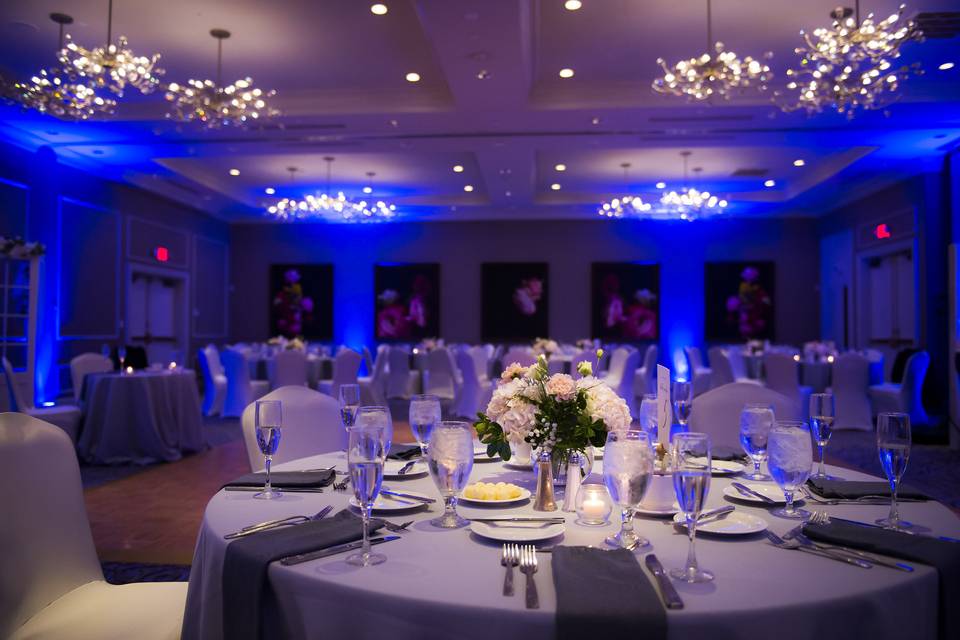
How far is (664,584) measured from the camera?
1037 millimetres

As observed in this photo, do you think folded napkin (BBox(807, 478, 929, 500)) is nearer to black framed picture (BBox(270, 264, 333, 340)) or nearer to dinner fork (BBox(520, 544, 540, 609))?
dinner fork (BBox(520, 544, 540, 609))

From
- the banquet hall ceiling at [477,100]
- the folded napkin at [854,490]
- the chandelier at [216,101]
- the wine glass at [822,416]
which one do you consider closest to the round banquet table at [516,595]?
the folded napkin at [854,490]

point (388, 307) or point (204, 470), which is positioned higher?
→ point (388, 307)

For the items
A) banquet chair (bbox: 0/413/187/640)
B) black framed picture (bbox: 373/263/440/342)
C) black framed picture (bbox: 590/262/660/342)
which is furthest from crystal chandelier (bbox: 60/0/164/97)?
black framed picture (bbox: 590/262/660/342)

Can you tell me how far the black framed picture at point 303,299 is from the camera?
1380 centimetres

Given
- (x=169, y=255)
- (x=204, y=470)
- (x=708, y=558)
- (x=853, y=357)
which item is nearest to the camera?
(x=708, y=558)

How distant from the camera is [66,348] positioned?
909 centimetres

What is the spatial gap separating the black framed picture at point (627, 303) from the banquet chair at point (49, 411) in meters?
9.30

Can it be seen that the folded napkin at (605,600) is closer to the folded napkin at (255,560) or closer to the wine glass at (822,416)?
the folded napkin at (255,560)

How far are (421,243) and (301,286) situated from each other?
2.56 metres

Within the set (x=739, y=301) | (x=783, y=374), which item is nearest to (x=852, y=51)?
(x=783, y=374)

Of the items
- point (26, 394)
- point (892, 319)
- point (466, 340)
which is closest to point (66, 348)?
point (26, 394)

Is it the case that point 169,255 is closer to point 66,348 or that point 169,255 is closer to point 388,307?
point 66,348

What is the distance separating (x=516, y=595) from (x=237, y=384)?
8.57 meters
